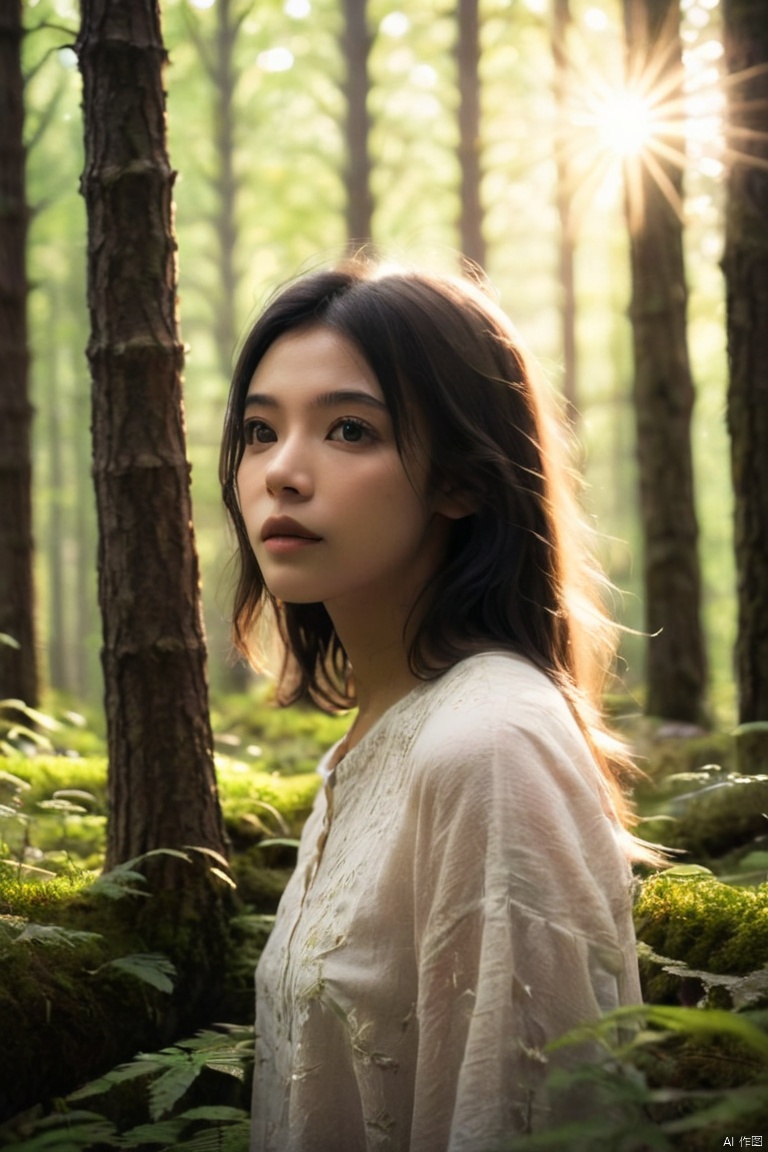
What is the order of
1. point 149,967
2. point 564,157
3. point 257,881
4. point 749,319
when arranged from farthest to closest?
1. point 564,157
2. point 749,319
3. point 257,881
4. point 149,967

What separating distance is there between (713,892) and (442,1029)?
1.38 metres

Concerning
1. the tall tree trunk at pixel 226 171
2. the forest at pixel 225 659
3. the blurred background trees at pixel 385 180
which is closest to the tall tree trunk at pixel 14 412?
the forest at pixel 225 659

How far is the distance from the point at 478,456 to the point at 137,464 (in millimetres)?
1336

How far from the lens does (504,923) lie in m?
1.65

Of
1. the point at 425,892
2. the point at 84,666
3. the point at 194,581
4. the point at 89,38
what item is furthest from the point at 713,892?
the point at 84,666

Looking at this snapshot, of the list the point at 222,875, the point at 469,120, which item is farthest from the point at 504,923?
the point at 469,120

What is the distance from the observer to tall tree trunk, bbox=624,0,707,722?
8125 mm

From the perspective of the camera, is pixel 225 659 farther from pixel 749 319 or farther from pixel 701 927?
pixel 749 319

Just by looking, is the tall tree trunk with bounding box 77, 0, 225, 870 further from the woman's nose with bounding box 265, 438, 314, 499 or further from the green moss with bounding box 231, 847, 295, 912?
the woman's nose with bounding box 265, 438, 314, 499

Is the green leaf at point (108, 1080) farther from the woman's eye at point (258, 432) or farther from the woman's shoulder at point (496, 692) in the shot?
the woman's eye at point (258, 432)

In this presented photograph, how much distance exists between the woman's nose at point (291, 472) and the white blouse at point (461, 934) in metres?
0.52

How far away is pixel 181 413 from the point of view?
129 inches

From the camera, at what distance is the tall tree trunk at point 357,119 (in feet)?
48.3

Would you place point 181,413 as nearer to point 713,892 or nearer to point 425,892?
point 425,892
